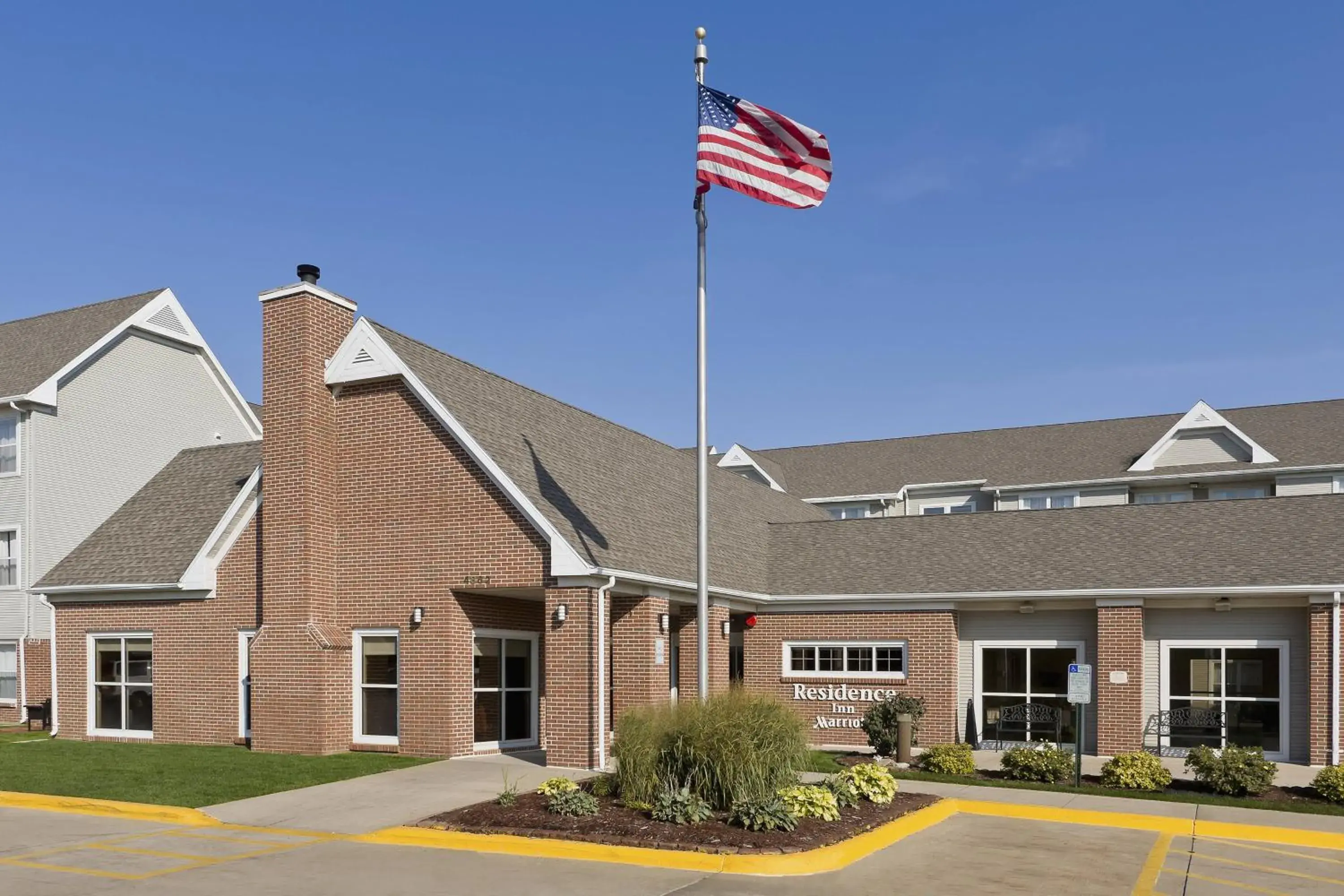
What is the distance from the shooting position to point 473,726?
822 inches

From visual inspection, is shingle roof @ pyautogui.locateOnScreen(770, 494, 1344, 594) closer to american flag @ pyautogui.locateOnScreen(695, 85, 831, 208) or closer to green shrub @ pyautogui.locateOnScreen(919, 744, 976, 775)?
green shrub @ pyautogui.locateOnScreen(919, 744, 976, 775)

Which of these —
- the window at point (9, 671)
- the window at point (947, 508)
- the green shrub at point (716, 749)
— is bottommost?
the window at point (9, 671)

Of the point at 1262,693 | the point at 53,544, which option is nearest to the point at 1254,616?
the point at 1262,693

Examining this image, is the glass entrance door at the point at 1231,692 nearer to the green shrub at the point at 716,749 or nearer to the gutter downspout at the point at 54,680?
the green shrub at the point at 716,749

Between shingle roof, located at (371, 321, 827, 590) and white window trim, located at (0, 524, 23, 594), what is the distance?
13467 millimetres

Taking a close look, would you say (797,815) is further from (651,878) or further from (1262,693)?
(1262,693)

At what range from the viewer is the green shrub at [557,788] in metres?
14.2

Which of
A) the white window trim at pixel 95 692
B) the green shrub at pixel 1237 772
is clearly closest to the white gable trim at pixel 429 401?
the white window trim at pixel 95 692

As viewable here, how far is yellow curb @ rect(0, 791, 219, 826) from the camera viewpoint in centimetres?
1465

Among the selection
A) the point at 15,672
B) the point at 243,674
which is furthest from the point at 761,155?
the point at 15,672

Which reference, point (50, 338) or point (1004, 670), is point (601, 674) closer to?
point (1004, 670)

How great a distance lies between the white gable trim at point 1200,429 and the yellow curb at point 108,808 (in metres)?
35.6

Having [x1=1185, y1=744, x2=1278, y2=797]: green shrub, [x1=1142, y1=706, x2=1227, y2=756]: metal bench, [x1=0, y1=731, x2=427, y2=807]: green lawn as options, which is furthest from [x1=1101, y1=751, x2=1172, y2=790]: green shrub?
[x1=0, y1=731, x2=427, y2=807]: green lawn

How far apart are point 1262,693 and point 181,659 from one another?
2026cm
